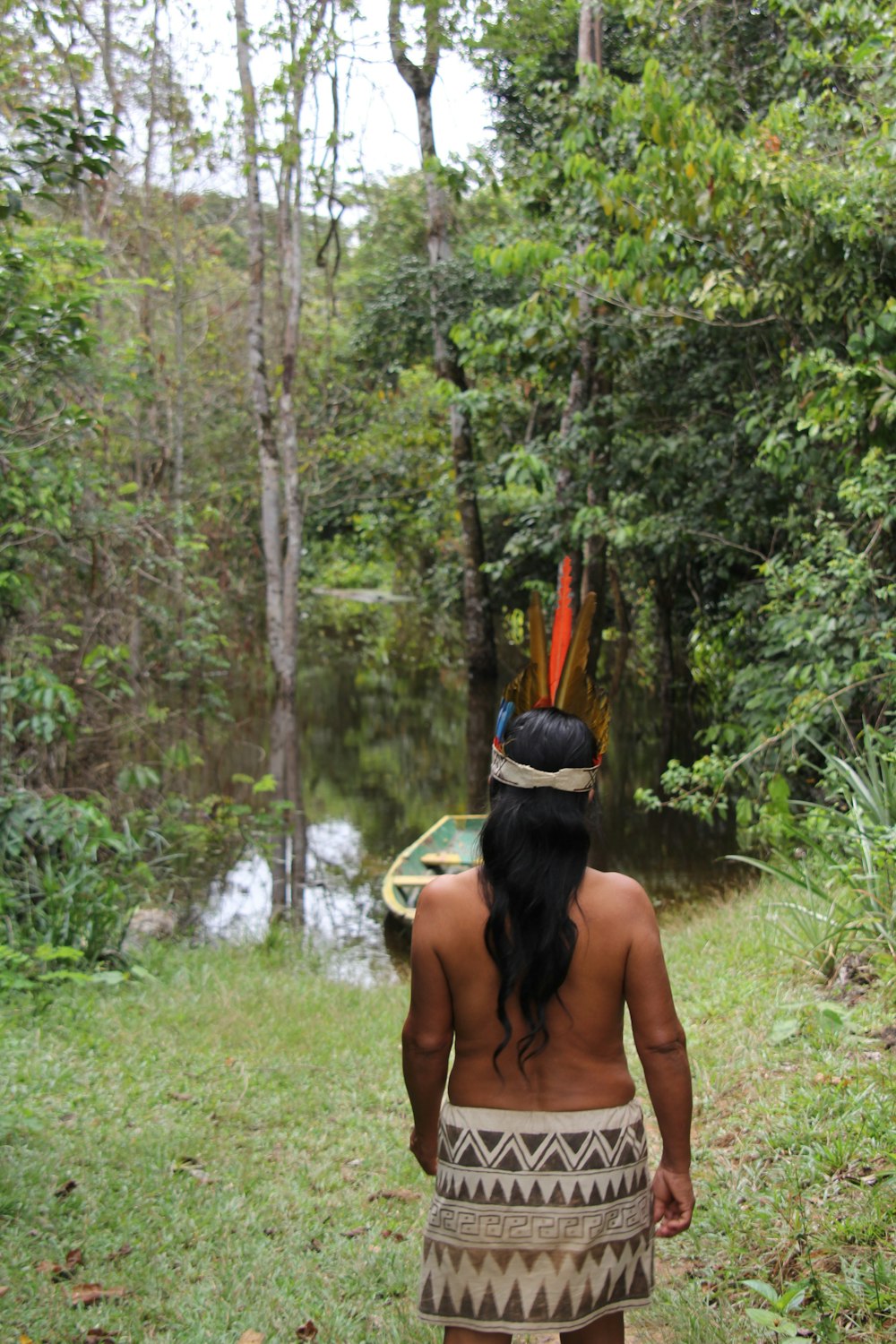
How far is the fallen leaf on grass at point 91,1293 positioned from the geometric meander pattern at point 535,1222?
1670 mm

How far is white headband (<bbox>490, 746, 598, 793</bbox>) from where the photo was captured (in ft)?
7.02

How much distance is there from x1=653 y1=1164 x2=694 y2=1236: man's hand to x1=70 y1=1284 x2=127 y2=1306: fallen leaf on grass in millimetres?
1898

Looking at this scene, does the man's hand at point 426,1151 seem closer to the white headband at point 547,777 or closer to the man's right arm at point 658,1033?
the man's right arm at point 658,1033

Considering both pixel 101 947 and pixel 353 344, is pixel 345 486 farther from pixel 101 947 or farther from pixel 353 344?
pixel 101 947

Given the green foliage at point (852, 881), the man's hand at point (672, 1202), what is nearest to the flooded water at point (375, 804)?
the green foliage at point (852, 881)

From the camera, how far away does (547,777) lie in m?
2.13

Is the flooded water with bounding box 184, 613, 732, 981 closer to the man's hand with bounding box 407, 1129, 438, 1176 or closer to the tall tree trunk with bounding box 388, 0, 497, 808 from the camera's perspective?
the tall tree trunk with bounding box 388, 0, 497, 808

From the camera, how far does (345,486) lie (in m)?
18.1

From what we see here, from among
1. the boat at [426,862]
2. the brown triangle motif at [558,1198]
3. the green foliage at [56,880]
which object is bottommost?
the boat at [426,862]

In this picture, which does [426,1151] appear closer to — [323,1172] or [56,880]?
[323,1172]

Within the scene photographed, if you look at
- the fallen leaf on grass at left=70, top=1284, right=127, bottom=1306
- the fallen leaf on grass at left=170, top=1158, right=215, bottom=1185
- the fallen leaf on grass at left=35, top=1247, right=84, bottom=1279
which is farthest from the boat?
the fallen leaf on grass at left=70, top=1284, right=127, bottom=1306

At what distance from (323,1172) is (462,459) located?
423 inches

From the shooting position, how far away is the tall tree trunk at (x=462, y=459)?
13297mm

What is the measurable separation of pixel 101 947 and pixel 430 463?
11789 millimetres
